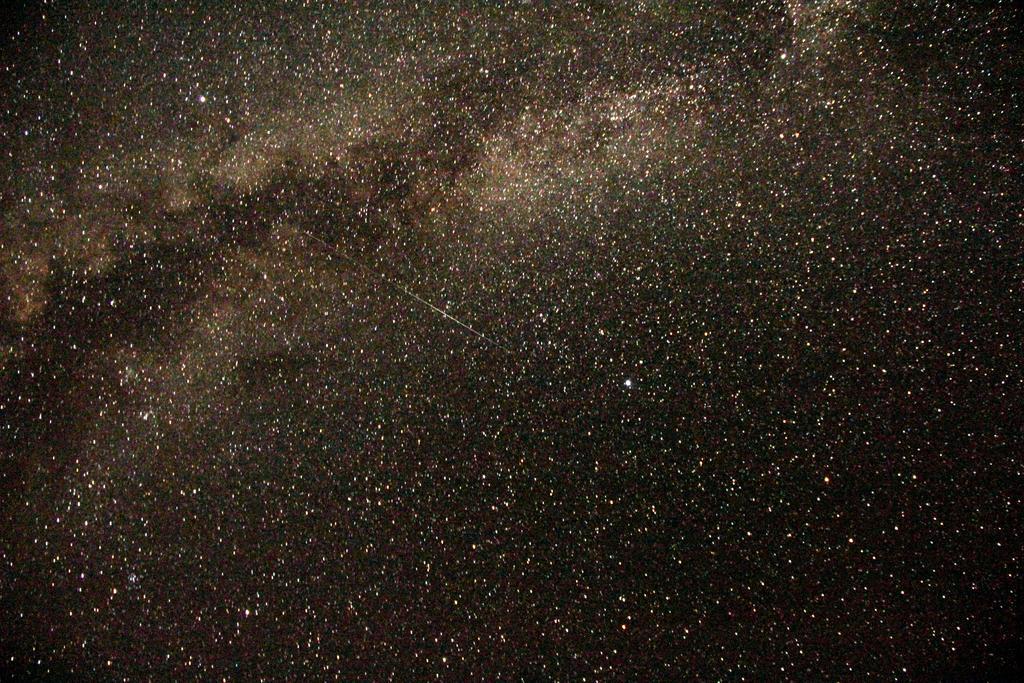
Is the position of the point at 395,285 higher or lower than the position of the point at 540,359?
higher

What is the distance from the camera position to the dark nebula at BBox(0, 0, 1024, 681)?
2.09ft

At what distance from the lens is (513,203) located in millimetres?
678

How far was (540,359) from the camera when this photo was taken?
2.18ft

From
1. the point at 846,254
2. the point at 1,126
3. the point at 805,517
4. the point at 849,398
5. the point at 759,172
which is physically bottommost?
the point at 805,517

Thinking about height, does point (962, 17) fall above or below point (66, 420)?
above

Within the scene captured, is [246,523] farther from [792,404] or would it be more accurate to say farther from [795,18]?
[795,18]

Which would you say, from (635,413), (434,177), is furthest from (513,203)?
(635,413)

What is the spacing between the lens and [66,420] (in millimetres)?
670

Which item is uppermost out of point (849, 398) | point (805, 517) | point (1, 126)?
point (1, 126)

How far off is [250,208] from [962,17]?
1.16m

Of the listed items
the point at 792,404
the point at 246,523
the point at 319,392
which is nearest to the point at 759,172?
the point at 792,404

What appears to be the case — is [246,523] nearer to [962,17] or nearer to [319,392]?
[319,392]

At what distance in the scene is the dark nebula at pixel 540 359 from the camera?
2.09 feet

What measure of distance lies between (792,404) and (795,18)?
594 millimetres
